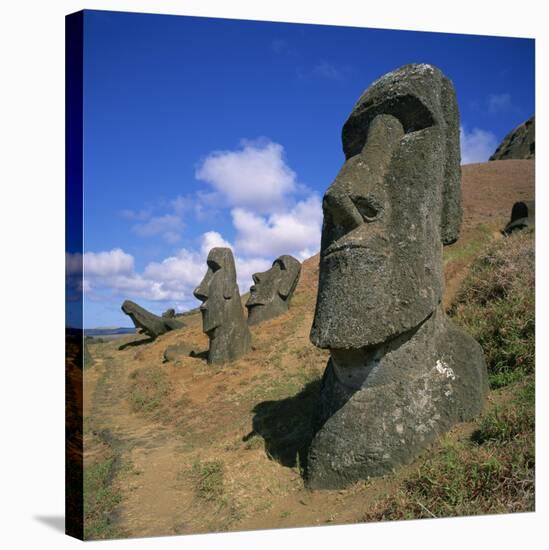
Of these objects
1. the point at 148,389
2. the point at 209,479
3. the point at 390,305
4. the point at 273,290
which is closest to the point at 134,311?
the point at 273,290

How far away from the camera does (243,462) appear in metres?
6.85

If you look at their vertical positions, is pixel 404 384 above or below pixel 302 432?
above

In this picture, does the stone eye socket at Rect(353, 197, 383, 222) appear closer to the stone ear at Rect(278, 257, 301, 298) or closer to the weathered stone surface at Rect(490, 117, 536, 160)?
the stone ear at Rect(278, 257, 301, 298)

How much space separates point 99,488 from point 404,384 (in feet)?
10.6

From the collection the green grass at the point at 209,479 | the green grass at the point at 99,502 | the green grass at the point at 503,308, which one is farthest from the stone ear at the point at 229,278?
the green grass at the point at 99,502

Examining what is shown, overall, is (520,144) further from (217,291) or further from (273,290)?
(217,291)

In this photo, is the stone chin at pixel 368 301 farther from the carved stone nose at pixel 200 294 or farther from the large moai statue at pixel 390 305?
the carved stone nose at pixel 200 294

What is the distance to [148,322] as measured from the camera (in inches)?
755

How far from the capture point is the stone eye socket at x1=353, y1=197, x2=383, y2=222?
5.75 metres

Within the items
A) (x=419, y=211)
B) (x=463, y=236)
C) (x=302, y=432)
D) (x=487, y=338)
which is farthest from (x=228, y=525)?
(x=463, y=236)

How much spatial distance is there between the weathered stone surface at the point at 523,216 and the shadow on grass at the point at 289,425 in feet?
26.3

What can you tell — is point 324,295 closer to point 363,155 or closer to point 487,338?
point 363,155

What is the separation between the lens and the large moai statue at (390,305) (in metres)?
5.60

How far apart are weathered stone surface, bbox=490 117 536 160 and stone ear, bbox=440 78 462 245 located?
2614 cm
